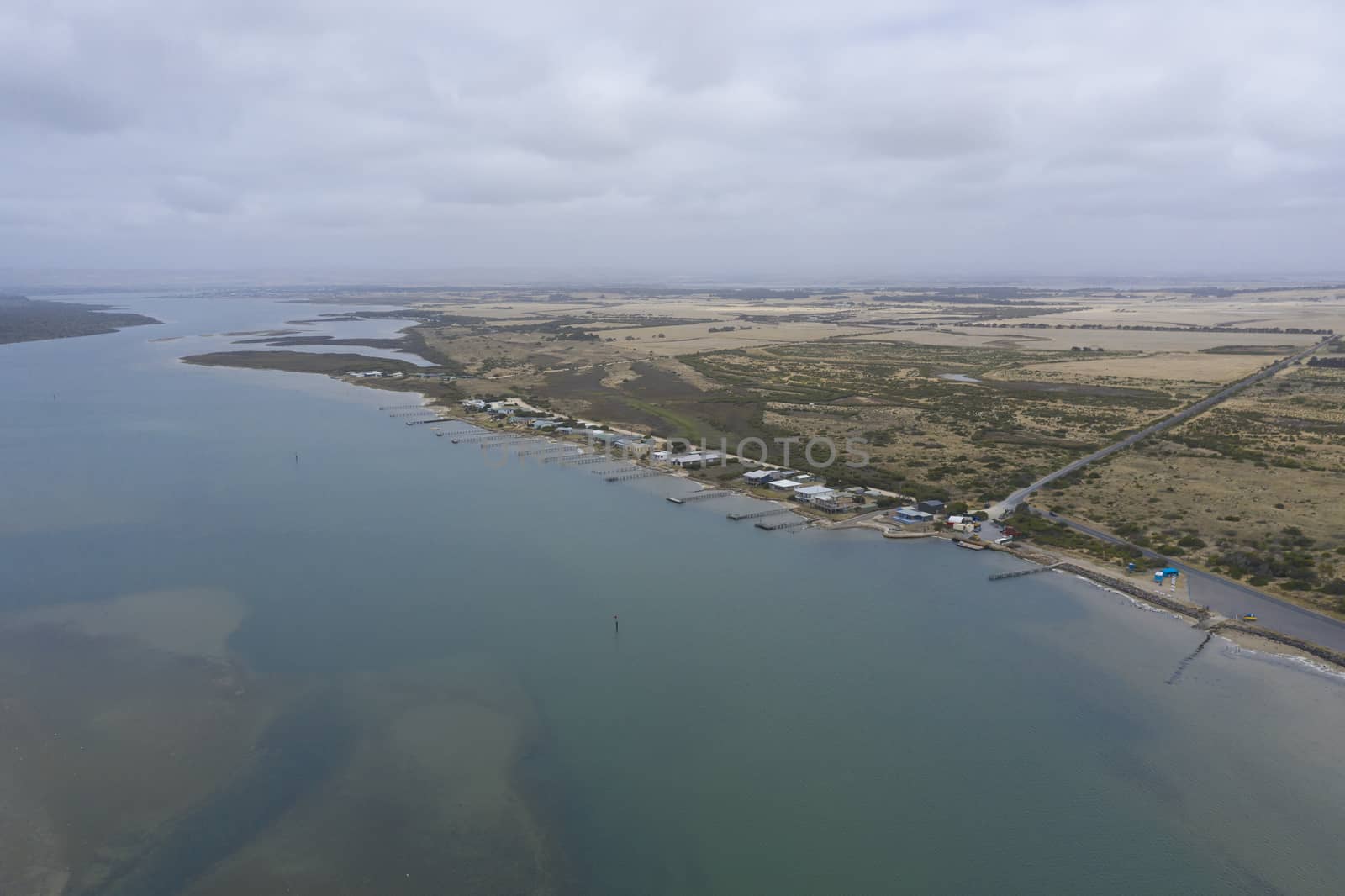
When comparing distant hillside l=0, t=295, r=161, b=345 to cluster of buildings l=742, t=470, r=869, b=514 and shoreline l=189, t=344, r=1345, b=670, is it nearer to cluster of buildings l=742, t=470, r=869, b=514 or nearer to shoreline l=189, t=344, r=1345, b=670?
shoreline l=189, t=344, r=1345, b=670

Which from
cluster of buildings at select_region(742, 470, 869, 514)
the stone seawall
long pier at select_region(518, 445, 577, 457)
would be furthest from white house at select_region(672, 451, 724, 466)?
the stone seawall

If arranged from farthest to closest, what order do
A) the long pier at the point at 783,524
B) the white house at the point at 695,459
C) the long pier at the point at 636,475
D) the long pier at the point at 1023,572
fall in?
the white house at the point at 695,459 → the long pier at the point at 636,475 → the long pier at the point at 783,524 → the long pier at the point at 1023,572

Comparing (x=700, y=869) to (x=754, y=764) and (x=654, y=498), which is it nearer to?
(x=754, y=764)

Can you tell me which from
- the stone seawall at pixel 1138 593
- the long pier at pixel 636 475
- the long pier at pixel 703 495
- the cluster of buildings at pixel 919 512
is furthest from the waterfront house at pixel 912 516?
the long pier at pixel 636 475

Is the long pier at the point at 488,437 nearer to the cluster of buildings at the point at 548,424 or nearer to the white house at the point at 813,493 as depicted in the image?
the cluster of buildings at the point at 548,424

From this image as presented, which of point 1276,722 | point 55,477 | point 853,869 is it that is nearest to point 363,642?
point 853,869

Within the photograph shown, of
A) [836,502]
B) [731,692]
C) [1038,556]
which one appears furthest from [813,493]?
[731,692]
